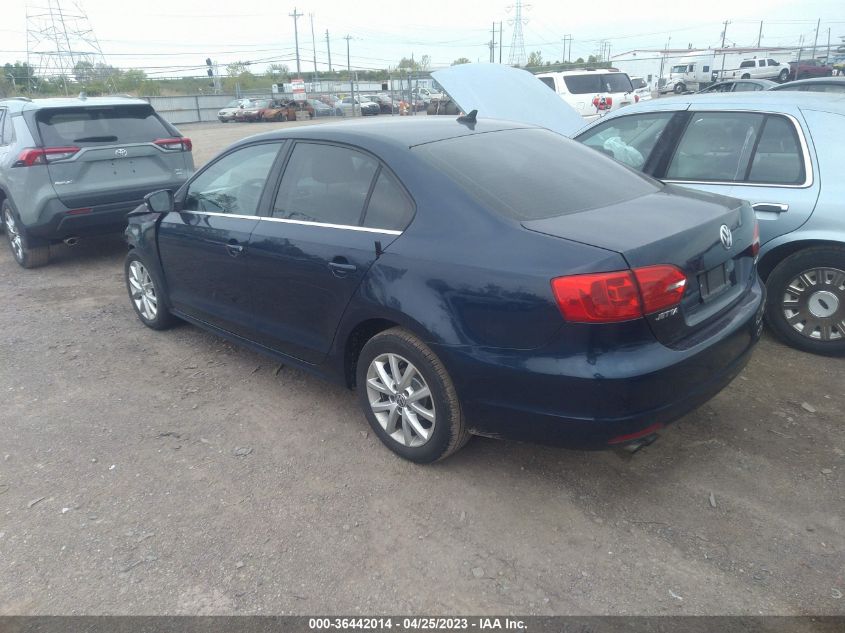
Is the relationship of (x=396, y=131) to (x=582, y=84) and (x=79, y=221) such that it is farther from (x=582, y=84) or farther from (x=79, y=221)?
(x=582, y=84)

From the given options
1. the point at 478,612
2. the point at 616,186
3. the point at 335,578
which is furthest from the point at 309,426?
the point at 616,186

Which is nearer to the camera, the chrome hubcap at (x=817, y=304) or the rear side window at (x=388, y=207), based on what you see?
the rear side window at (x=388, y=207)

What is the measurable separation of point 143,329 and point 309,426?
7.88 feet

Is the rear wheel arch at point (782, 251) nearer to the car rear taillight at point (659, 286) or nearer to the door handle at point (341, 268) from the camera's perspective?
the car rear taillight at point (659, 286)

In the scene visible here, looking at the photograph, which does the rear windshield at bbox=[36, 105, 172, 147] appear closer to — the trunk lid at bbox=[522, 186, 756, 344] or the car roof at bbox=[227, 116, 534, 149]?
the car roof at bbox=[227, 116, 534, 149]

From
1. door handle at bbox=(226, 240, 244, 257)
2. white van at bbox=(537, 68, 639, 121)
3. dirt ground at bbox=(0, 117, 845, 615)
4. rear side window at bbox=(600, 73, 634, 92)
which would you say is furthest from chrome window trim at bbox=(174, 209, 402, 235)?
rear side window at bbox=(600, 73, 634, 92)

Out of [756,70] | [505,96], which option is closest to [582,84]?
[505,96]

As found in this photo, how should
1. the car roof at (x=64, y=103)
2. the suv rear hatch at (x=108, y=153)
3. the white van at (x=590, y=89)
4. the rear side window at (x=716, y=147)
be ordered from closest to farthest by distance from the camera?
the rear side window at (x=716, y=147), the suv rear hatch at (x=108, y=153), the car roof at (x=64, y=103), the white van at (x=590, y=89)

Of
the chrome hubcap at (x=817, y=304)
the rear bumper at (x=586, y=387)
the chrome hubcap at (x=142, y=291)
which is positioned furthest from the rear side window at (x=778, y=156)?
the chrome hubcap at (x=142, y=291)

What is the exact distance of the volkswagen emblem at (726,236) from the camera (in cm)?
302

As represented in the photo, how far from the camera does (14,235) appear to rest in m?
7.51

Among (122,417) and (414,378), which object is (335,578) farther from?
(122,417)

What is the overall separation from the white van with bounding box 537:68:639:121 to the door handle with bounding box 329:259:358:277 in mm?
17392

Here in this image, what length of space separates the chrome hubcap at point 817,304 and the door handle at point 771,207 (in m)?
0.43
